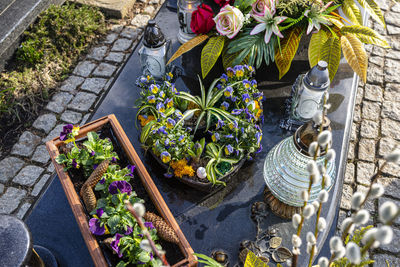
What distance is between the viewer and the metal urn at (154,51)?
71.2 inches

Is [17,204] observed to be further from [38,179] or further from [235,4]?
[235,4]

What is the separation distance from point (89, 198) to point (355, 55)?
1466mm

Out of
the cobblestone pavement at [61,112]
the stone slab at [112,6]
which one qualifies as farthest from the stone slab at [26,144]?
the stone slab at [112,6]

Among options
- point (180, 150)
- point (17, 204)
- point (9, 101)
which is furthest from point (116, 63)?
point (180, 150)

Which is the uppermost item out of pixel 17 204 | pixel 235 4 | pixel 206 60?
pixel 235 4

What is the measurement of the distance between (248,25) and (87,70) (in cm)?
171

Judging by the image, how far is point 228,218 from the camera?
161cm

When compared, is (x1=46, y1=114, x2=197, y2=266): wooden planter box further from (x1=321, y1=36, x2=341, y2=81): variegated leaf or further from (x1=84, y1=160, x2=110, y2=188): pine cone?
(x1=321, y1=36, x2=341, y2=81): variegated leaf

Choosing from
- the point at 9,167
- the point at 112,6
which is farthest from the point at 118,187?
the point at 112,6

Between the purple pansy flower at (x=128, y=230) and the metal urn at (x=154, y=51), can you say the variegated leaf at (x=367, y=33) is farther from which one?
the purple pansy flower at (x=128, y=230)

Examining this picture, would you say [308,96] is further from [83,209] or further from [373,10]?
[83,209]

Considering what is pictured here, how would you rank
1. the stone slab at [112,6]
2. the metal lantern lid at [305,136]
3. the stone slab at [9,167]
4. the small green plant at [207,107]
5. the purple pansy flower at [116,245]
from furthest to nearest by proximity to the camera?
the stone slab at [112,6]
the stone slab at [9,167]
the small green plant at [207,107]
the metal lantern lid at [305,136]
the purple pansy flower at [116,245]

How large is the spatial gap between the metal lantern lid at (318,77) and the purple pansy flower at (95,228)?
114 cm

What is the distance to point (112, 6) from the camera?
350 cm
